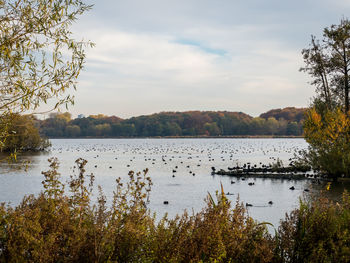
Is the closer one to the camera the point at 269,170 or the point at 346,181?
the point at 346,181

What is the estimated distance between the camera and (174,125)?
558 ft

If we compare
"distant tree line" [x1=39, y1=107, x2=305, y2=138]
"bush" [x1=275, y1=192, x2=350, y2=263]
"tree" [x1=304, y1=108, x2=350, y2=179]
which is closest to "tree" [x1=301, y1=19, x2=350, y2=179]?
"tree" [x1=304, y1=108, x2=350, y2=179]

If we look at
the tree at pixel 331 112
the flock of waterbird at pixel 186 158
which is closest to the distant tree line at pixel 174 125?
the flock of waterbird at pixel 186 158

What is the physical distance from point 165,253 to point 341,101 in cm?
2427

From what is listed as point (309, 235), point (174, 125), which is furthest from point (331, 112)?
point (174, 125)

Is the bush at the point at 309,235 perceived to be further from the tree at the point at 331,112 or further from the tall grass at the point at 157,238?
the tree at the point at 331,112

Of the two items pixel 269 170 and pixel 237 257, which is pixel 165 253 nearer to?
pixel 237 257

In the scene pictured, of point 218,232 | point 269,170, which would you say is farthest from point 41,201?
point 269,170

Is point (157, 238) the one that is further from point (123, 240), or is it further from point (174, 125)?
point (174, 125)

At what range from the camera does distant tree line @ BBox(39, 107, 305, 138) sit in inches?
6314

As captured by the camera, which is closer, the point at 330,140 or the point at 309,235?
the point at 309,235

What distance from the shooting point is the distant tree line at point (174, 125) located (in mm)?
160375

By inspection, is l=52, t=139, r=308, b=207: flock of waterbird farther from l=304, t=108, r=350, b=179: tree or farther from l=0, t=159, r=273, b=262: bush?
l=0, t=159, r=273, b=262: bush

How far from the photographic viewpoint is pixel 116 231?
502 centimetres
